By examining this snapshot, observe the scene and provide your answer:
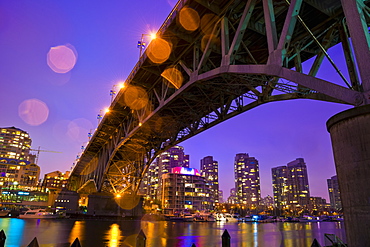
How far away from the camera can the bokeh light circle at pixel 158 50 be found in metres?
21.6

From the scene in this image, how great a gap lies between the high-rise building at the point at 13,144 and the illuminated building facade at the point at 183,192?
375 ft

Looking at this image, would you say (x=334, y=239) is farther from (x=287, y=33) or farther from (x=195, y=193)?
(x=195, y=193)

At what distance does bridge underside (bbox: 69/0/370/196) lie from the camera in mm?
10773

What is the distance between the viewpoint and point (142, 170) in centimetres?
5009

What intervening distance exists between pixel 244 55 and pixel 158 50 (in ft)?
23.8

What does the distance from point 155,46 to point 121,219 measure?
4376 cm

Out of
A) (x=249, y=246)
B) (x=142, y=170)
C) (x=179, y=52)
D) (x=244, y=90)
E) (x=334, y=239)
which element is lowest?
(x=249, y=246)

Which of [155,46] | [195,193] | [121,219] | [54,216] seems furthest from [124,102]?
[195,193]

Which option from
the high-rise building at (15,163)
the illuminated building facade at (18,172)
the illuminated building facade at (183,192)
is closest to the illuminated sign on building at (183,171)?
the illuminated building facade at (183,192)

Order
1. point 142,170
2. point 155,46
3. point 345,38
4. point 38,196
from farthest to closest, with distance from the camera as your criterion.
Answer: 1. point 38,196
2. point 142,170
3. point 155,46
4. point 345,38

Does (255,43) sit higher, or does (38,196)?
(255,43)

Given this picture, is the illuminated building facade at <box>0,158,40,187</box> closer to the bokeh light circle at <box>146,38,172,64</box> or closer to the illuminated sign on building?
the illuminated sign on building

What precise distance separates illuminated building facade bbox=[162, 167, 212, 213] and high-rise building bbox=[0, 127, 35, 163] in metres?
114

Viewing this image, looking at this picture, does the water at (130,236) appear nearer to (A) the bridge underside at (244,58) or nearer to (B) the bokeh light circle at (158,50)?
(A) the bridge underside at (244,58)
